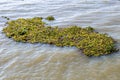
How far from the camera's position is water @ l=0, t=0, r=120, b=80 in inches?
366

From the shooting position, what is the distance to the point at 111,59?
1007cm

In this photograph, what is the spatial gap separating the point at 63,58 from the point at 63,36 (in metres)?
1.95

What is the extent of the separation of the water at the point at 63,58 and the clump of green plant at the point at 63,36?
0.30 meters

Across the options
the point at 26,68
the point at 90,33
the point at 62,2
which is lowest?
the point at 26,68

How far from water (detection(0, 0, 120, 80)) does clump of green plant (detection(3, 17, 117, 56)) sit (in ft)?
0.99

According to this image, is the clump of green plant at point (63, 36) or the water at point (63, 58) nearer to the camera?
the water at point (63, 58)

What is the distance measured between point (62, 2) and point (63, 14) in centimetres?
302

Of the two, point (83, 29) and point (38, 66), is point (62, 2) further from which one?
point (38, 66)

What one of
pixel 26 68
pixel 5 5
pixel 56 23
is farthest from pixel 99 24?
pixel 5 5

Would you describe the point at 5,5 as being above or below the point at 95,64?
above

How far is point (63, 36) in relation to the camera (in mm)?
12133

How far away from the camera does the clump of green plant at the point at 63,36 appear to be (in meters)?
10.7

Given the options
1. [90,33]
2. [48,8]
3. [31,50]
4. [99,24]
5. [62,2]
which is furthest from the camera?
[62,2]

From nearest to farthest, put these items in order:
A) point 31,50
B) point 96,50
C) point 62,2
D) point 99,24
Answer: point 96,50 < point 31,50 < point 99,24 < point 62,2
